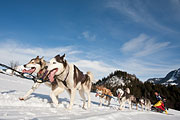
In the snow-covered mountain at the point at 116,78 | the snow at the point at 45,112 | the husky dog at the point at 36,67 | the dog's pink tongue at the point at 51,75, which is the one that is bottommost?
the snow at the point at 45,112

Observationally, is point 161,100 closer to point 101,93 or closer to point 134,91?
point 101,93

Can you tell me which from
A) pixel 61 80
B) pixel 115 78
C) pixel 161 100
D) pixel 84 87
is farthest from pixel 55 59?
pixel 115 78

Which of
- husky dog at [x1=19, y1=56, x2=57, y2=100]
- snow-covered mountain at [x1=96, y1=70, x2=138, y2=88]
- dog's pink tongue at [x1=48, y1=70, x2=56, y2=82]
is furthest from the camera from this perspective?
snow-covered mountain at [x1=96, y1=70, x2=138, y2=88]

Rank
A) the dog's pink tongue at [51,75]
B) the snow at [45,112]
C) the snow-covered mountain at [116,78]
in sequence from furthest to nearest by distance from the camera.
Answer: the snow-covered mountain at [116,78]
the dog's pink tongue at [51,75]
the snow at [45,112]

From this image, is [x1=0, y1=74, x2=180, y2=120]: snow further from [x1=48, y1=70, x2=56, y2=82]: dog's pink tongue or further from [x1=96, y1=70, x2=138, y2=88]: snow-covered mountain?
[x1=96, y1=70, x2=138, y2=88]: snow-covered mountain

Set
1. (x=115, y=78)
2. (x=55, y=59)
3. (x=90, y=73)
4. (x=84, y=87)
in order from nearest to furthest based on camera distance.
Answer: (x=55, y=59), (x=84, y=87), (x=90, y=73), (x=115, y=78)

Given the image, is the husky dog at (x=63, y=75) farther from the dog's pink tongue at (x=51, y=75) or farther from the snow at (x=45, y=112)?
the snow at (x=45, y=112)

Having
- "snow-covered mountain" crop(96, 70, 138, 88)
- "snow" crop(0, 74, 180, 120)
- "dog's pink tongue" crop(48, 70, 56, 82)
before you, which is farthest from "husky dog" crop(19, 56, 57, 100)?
"snow-covered mountain" crop(96, 70, 138, 88)

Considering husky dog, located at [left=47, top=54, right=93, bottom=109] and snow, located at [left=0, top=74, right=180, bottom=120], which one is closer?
snow, located at [left=0, top=74, right=180, bottom=120]

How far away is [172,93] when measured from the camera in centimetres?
3497

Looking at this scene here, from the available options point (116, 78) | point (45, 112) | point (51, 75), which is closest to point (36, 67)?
point (51, 75)

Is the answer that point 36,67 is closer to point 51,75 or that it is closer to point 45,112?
point 51,75

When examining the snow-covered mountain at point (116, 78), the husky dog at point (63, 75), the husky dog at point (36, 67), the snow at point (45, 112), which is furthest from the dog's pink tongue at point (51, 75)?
the snow-covered mountain at point (116, 78)

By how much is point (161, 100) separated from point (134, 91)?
33.5 meters
